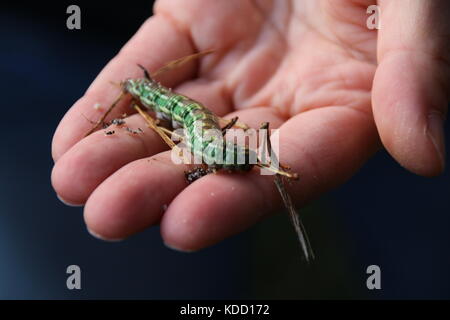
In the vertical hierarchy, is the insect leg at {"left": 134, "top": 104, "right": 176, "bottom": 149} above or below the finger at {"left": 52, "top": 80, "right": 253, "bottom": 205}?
above

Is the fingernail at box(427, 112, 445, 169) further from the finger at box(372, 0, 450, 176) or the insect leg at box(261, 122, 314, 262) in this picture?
the insect leg at box(261, 122, 314, 262)

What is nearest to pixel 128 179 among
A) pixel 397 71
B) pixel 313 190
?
pixel 313 190

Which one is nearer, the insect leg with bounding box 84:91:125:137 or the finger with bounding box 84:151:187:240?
the finger with bounding box 84:151:187:240

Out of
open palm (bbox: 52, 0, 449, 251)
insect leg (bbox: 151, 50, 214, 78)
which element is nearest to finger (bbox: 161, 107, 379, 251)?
open palm (bbox: 52, 0, 449, 251)

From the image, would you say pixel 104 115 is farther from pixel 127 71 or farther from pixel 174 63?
pixel 174 63

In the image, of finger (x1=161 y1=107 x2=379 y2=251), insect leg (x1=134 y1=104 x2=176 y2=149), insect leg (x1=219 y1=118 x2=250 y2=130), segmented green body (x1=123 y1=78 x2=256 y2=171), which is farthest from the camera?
insect leg (x1=219 y1=118 x2=250 y2=130)

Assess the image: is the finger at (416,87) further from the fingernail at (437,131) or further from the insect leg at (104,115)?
the insect leg at (104,115)

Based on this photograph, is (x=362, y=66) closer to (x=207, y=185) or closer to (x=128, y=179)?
(x=207, y=185)
